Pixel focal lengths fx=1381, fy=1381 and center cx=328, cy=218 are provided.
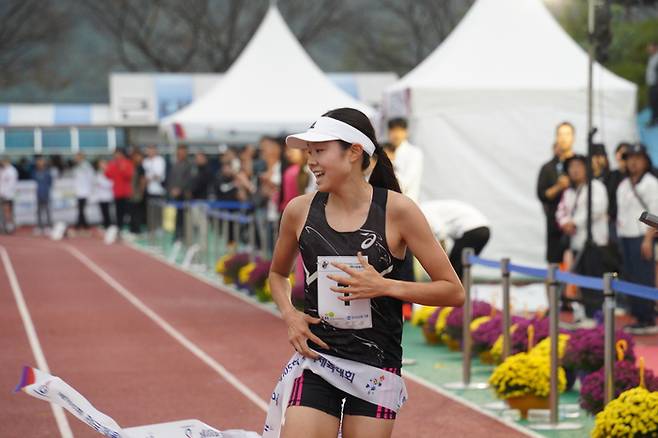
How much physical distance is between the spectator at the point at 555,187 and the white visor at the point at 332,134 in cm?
999

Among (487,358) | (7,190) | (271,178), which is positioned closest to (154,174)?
(7,190)

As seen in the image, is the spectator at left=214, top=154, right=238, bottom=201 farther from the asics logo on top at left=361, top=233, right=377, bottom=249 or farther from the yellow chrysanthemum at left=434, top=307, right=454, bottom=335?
the asics logo on top at left=361, top=233, right=377, bottom=249

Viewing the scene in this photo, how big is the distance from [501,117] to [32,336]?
27.4 ft

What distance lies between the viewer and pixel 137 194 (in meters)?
32.5

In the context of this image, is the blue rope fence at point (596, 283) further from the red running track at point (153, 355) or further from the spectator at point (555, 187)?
the spectator at point (555, 187)

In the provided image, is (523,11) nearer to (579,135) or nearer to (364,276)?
(579,135)

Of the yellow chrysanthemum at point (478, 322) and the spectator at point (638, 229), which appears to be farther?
the spectator at point (638, 229)

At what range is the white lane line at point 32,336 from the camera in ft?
29.2

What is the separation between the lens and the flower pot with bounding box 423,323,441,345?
13.2 m

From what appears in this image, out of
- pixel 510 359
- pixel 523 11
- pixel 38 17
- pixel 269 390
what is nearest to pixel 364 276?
pixel 510 359

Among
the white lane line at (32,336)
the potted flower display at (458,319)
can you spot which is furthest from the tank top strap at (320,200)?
the potted flower display at (458,319)

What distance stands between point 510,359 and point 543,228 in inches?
415

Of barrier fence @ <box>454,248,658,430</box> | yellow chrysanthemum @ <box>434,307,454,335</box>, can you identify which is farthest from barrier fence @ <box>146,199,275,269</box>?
barrier fence @ <box>454,248,658,430</box>

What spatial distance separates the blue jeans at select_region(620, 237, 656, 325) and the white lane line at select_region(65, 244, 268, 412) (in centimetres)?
444
